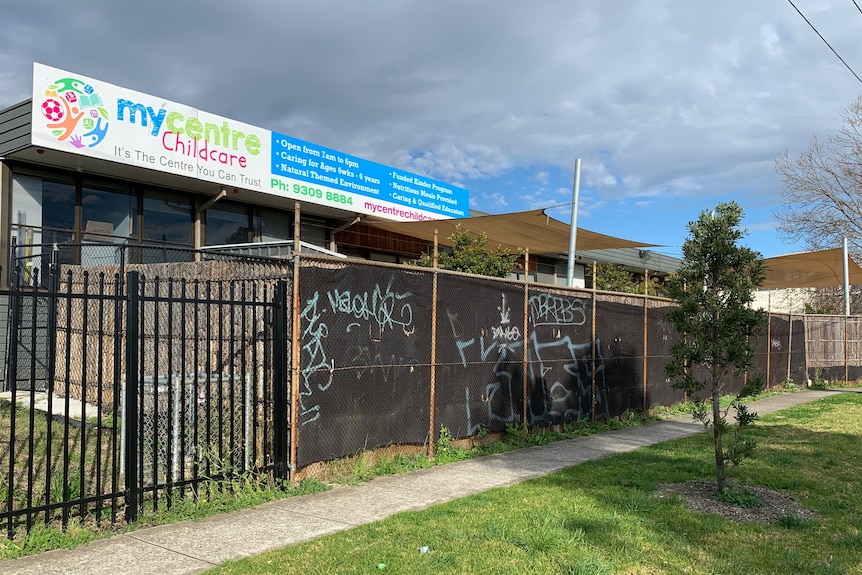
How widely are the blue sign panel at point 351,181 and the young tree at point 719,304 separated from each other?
374 inches

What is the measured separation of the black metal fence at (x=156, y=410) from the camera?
204 inches

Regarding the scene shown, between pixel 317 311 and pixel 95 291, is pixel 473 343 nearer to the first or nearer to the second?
pixel 317 311

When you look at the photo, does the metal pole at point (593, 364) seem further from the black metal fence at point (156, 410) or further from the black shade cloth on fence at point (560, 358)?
the black metal fence at point (156, 410)

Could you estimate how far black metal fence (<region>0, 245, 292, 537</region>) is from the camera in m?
5.17

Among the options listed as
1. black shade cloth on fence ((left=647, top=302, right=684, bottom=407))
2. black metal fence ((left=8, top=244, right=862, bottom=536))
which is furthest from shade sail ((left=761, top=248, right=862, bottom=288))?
black metal fence ((left=8, top=244, right=862, bottom=536))

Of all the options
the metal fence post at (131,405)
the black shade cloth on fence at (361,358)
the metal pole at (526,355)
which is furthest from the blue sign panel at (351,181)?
the metal fence post at (131,405)

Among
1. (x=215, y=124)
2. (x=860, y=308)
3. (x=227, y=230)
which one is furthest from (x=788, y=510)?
(x=860, y=308)

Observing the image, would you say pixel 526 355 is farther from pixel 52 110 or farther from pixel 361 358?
pixel 52 110

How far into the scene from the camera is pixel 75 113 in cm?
1074

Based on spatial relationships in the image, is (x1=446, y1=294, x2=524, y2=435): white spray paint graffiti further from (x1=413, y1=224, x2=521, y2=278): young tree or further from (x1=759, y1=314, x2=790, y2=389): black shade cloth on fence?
(x1=759, y1=314, x2=790, y2=389): black shade cloth on fence

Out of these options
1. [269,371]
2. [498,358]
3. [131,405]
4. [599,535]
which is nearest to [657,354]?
[498,358]

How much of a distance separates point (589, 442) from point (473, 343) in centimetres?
262

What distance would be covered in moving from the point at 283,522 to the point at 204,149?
900 cm

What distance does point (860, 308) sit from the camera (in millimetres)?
37062
